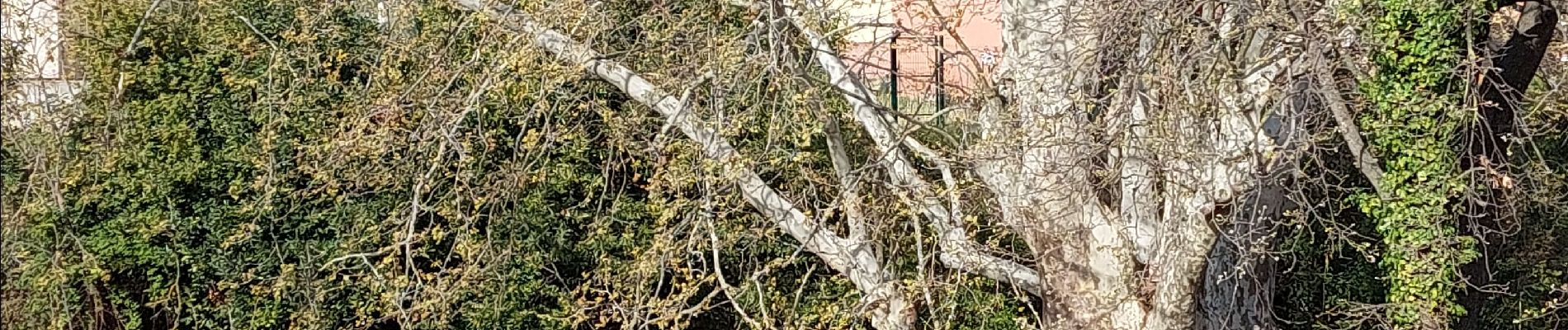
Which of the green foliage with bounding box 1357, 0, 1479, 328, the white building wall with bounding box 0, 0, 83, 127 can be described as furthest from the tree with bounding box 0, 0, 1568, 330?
the white building wall with bounding box 0, 0, 83, 127

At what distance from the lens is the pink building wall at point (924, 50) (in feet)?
19.9

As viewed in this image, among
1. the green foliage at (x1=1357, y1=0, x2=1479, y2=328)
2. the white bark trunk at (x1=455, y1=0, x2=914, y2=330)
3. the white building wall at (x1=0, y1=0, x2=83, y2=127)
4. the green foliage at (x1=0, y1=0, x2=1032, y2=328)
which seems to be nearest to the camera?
the green foliage at (x1=1357, y1=0, x2=1479, y2=328)

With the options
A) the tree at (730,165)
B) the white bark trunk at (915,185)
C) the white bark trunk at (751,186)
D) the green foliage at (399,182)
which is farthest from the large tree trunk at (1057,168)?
the white bark trunk at (751,186)

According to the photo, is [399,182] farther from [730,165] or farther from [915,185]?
[915,185]

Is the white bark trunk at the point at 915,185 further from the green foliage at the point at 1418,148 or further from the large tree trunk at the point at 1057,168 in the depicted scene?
the green foliage at the point at 1418,148

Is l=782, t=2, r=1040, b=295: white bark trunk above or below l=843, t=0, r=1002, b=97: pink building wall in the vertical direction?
below

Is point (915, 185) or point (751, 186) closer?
point (915, 185)

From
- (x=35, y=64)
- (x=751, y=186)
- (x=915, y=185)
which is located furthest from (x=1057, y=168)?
(x=35, y=64)

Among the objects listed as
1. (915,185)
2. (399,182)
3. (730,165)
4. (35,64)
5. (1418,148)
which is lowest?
(399,182)

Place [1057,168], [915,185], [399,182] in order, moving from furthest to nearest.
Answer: [399,182]
[915,185]
[1057,168]

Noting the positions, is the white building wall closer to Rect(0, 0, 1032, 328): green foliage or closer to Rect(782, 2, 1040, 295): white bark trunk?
Rect(0, 0, 1032, 328): green foliage

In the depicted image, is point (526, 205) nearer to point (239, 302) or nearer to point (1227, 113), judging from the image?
point (239, 302)

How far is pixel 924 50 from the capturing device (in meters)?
6.35

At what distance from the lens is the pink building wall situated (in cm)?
606
